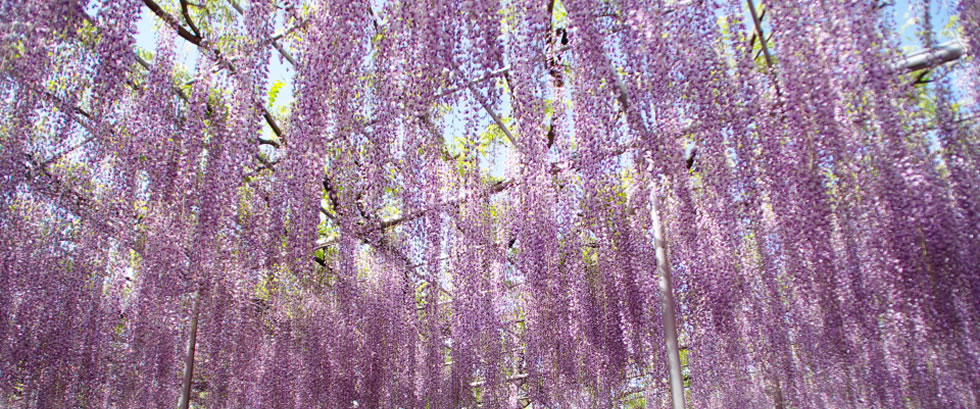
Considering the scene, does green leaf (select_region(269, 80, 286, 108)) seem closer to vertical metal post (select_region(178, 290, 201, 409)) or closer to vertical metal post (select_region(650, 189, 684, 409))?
vertical metal post (select_region(178, 290, 201, 409))

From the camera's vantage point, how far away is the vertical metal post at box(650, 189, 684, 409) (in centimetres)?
455

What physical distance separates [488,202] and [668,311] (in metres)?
2.25

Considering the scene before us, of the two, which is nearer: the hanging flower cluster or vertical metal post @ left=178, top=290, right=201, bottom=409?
the hanging flower cluster

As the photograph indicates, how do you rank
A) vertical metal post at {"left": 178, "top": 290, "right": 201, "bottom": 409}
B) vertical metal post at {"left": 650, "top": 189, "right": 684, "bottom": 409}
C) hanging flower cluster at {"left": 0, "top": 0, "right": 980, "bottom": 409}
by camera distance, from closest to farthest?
hanging flower cluster at {"left": 0, "top": 0, "right": 980, "bottom": 409}, vertical metal post at {"left": 650, "top": 189, "right": 684, "bottom": 409}, vertical metal post at {"left": 178, "top": 290, "right": 201, "bottom": 409}

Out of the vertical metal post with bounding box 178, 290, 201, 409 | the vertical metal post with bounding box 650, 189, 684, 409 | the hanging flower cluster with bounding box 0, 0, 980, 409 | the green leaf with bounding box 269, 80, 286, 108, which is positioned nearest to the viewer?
the hanging flower cluster with bounding box 0, 0, 980, 409

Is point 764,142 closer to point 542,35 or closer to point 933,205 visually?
point 933,205

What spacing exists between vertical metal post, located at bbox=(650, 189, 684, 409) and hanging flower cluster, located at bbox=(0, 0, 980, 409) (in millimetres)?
46

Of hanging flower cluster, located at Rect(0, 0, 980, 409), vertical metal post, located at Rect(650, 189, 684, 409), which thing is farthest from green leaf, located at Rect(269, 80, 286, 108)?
vertical metal post, located at Rect(650, 189, 684, 409)

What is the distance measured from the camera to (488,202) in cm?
611

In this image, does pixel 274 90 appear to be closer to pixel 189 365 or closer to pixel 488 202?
pixel 488 202

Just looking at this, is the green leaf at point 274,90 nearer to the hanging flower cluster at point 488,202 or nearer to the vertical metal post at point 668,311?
the hanging flower cluster at point 488,202

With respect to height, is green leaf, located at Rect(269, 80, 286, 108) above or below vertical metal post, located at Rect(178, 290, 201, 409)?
above

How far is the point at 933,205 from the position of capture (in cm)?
365

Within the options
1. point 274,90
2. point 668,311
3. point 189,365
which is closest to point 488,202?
point 668,311
